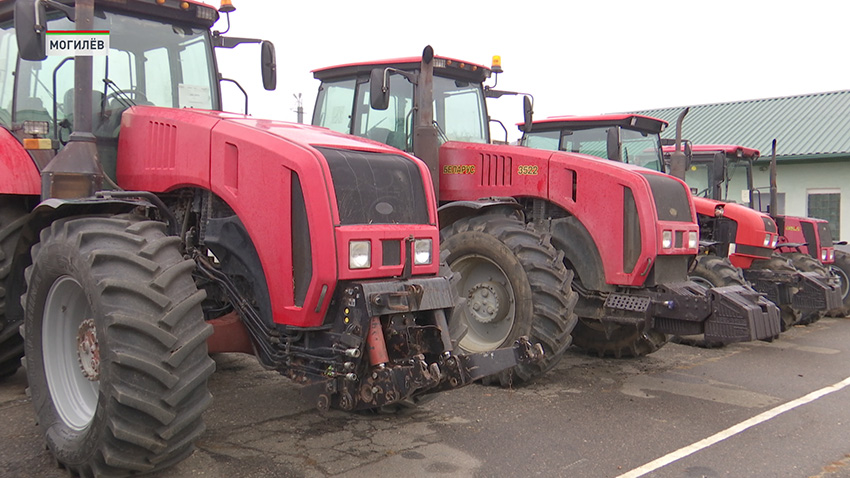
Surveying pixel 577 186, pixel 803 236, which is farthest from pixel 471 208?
pixel 803 236

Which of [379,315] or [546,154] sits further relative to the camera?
[546,154]

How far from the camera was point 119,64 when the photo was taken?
529 centimetres

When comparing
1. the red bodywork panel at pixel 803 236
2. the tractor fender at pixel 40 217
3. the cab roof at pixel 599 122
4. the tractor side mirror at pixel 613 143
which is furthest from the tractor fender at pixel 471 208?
the red bodywork panel at pixel 803 236

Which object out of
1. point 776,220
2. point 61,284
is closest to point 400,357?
point 61,284

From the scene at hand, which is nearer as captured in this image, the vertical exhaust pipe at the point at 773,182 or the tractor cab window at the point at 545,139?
the tractor cab window at the point at 545,139

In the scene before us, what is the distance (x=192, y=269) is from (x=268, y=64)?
2.51 meters

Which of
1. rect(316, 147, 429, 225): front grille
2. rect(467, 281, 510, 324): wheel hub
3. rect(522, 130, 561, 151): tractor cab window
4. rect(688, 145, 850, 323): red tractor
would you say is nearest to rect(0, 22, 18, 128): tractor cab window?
rect(316, 147, 429, 225): front grille

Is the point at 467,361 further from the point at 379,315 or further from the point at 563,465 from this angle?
the point at 563,465

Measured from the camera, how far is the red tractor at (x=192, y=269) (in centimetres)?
362

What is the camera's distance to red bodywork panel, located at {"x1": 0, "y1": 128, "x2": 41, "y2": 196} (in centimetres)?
511

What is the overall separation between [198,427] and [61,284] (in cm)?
122

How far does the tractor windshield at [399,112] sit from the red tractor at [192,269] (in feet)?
8.29

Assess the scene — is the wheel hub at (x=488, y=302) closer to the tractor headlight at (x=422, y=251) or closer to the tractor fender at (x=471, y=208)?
the tractor fender at (x=471, y=208)

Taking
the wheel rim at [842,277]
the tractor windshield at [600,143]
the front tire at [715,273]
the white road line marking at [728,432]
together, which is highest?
the tractor windshield at [600,143]
